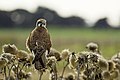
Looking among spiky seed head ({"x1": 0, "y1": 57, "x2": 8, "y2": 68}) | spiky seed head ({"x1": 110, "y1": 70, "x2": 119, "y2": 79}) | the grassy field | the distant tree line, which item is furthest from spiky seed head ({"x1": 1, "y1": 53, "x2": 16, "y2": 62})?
the distant tree line

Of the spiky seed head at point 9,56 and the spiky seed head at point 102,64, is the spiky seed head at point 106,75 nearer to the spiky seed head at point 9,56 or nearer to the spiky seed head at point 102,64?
the spiky seed head at point 102,64

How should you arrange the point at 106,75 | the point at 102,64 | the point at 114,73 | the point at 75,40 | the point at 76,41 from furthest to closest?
the point at 75,40
the point at 76,41
the point at 114,73
the point at 106,75
the point at 102,64

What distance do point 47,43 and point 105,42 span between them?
22995 mm

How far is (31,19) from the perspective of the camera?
1647 inches

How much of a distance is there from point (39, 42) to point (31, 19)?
37.8 metres

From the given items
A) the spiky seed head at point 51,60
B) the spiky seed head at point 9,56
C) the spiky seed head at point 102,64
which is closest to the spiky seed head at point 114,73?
the spiky seed head at point 102,64

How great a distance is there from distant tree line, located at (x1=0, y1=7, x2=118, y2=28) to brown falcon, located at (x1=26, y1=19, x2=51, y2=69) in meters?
34.9

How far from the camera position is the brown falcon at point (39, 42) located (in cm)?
400

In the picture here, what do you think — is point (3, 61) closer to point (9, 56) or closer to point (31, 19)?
point (9, 56)

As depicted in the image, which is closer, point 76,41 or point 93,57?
point 93,57

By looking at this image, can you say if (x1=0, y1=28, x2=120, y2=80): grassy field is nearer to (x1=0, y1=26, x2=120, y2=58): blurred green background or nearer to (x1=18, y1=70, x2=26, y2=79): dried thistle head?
(x1=0, y1=26, x2=120, y2=58): blurred green background

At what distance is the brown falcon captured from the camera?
4.00m

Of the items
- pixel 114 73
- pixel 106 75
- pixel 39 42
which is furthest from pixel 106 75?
pixel 39 42

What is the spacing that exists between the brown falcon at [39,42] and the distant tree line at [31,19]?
114 feet
